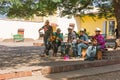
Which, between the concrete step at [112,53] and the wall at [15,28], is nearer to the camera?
the concrete step at [112,53]

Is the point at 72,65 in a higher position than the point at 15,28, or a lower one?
lower

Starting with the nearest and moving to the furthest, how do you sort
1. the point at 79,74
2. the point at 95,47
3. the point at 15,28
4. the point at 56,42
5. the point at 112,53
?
the point at 79,74
the point at 95,47
the point at 112,53
the point at 56,42
the point at 15,28

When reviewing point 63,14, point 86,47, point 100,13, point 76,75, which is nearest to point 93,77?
point 76,75

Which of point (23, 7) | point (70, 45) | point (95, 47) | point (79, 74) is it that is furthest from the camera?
point (70, 45)

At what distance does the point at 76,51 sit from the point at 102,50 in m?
1.46

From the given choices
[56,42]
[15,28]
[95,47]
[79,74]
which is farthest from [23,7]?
[15,28]

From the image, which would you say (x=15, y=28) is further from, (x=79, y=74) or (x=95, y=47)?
(x=79, y=74)

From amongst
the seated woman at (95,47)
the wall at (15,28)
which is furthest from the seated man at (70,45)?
the wall at (15,28)

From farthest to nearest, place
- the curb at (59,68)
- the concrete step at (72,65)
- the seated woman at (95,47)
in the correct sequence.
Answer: the seated woman at (95,47), the concrete step at (72,65), the curb at (59,68)

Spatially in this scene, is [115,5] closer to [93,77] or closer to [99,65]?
[99,65]

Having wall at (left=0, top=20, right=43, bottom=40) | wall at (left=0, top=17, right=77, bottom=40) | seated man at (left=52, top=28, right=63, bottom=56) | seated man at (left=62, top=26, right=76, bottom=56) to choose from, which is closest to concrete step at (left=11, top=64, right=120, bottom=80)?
seated man at (left=62, top=26, right=76, bottom=56)

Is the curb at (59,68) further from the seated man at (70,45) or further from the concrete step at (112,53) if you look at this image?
the seated man at (70,45)

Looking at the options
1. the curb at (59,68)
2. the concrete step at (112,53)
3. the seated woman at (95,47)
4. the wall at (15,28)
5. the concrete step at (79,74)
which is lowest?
the concrete step at (79,74)

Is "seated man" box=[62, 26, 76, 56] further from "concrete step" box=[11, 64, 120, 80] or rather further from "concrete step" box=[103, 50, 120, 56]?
"concrete step" box=[11, 64, 120, 80]
